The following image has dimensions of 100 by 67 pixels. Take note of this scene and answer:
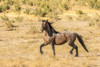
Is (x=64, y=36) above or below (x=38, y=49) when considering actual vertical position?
above

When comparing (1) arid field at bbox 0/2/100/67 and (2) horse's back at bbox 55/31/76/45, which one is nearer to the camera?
(1) arid field at bbox 0/2/100/67

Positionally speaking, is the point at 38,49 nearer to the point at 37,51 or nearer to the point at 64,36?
the point at 37,51

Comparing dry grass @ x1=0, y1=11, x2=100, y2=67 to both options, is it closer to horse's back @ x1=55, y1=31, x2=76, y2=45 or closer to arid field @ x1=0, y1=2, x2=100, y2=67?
arid field @ x1=0, y1=2, x2=100, y2=67

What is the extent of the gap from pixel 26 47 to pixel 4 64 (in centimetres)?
446

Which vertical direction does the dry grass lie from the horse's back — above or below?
below

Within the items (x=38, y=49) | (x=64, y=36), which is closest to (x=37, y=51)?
(x=38, y=49)

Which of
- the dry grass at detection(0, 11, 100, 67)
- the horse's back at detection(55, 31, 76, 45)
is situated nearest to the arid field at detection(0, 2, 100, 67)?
the dry grass at detection(0, 11, 100, 67)

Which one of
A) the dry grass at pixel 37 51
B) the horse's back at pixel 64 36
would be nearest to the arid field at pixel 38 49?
the dry grass at pixel 37 51

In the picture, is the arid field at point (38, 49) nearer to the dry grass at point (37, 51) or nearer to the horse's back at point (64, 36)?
the dry grass at point (37, 51)

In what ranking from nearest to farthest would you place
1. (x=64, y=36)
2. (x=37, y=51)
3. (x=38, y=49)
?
(x=64, y=36)
(x=37, y=51)
(x=38, y=49)

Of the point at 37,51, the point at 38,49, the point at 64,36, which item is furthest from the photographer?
the point at 38,49

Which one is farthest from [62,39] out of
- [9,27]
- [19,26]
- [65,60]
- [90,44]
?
[19,26]

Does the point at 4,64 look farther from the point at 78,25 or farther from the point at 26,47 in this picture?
the point at 78,25

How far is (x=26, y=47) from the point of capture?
44.1 ft
